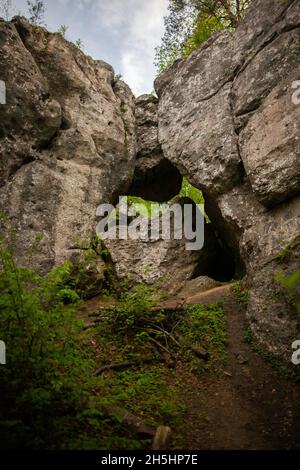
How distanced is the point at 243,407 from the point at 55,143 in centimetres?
855

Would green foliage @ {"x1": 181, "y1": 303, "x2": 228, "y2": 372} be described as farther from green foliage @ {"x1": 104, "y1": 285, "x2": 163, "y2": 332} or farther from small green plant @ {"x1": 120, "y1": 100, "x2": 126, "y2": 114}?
small green plant @ {"x1": 120, "y1": 100, "x2": 126, "y2": 114}

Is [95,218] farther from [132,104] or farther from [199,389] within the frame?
[199,389]

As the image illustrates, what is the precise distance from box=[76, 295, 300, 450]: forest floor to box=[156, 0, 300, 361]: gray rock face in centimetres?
69

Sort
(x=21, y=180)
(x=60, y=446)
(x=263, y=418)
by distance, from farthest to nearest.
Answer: (x=21, y=180) < (x=263, y=418) < (x=60, y=446)

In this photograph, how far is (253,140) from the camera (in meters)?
8.46

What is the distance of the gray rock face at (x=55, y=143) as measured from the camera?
9.30m

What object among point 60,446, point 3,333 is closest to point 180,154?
point 3,333

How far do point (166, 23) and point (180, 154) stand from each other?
9694 millimetres

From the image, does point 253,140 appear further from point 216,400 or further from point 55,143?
point 216,400

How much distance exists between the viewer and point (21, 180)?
947cm

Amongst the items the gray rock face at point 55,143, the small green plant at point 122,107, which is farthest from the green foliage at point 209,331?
the small green plant at point 122,107

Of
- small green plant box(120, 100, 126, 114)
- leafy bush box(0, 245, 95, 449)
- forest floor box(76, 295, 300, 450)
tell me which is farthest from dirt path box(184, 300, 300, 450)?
small green plant box(120, 100, 126, 114)

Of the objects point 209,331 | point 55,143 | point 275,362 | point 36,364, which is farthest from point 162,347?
point 55,143

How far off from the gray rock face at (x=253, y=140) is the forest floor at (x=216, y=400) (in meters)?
0.69
